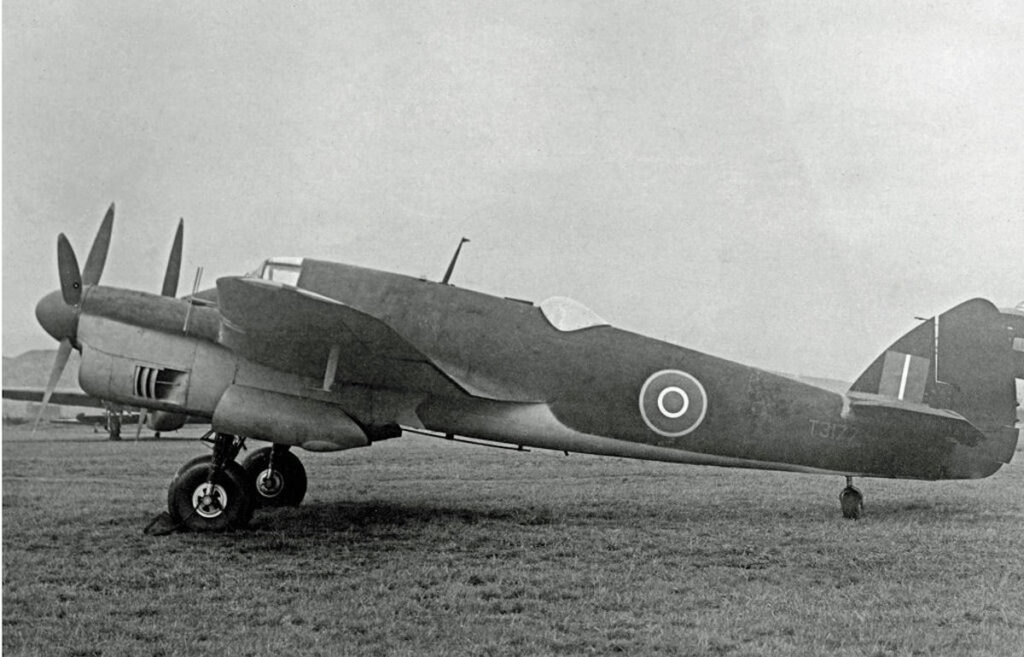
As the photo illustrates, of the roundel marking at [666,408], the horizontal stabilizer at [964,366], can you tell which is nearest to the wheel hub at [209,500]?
the roundel marking at [666,408]

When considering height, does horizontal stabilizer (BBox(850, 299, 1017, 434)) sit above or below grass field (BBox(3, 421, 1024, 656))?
above

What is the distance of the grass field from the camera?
324 cm

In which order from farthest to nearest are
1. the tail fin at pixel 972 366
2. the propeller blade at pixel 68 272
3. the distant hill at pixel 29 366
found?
1. the distant hill at pixel 29 366
2. the tail fin at pixel 972 366
3. the propeller blade at pixel 68 272

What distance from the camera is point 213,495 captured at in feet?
15.6

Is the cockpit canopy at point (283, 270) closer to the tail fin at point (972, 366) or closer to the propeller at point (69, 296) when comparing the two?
the propeller at point (69, 296)

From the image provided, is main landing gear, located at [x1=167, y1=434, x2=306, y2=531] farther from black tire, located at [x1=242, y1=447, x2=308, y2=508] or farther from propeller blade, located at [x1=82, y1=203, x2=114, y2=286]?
propeller blade, located at [x1=82, y1=203, x2=114, y2=286]

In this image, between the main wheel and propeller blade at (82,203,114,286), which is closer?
propeller blade at (82,203,114,286)

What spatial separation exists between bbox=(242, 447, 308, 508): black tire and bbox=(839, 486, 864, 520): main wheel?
4013 millimetres

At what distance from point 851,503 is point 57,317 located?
5.45 meters

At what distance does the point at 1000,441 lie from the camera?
513 cm

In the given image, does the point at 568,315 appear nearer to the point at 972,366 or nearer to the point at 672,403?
the point at 672,403

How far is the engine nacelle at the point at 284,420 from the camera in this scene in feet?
15.1

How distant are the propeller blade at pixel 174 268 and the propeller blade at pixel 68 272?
601 mm

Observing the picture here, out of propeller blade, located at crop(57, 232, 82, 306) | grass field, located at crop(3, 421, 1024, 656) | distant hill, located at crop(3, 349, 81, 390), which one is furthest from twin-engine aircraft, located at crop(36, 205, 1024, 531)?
distant hill, located at crop(3, 349, 81, 390)
